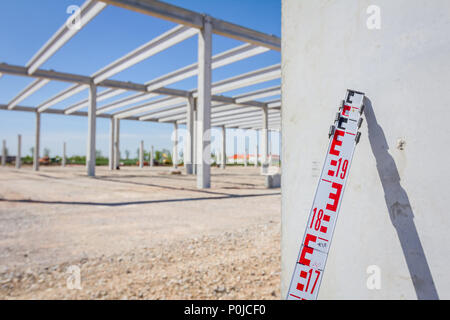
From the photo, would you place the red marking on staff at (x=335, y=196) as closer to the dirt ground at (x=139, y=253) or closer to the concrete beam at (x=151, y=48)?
the dirt ground at (x=139, y=253)

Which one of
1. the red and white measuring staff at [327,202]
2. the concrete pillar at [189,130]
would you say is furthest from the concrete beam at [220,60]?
the red and white measuring staff at [327,202]

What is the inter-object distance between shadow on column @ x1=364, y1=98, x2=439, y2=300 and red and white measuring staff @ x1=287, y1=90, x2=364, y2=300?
13cm

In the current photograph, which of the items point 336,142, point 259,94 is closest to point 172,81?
point 259,94

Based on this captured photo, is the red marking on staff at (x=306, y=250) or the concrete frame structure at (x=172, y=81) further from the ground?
the concrete frame structure at (x=172, y=81)

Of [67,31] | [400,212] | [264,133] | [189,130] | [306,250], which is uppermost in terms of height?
[67,31]

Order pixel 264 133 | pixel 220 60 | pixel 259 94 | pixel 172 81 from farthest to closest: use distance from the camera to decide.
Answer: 1. pixel 264 133
2. pixel 259 94
3. pixel 172 81
4. pixel 220 60

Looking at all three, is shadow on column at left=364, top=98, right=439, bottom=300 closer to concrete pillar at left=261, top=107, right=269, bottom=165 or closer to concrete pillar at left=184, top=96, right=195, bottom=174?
concrete pillar at left=184, top=96, right=195, bottom=174

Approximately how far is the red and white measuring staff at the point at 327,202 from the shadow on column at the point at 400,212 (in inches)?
5.0

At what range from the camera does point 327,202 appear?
4.94ft

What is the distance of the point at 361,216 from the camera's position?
1679 mm

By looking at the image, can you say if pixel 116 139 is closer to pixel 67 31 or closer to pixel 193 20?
pixel 67 31

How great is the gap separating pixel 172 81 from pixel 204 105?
7684 mm

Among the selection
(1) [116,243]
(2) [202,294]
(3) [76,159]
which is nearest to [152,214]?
(1) [116,243]

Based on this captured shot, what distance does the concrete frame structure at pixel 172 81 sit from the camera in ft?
36.6
